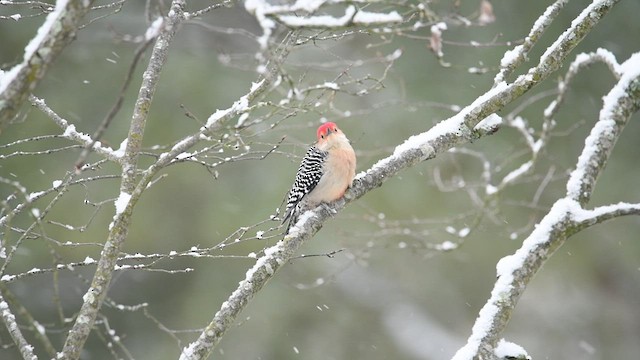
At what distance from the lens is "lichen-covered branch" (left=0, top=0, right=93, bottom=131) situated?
2.10 m

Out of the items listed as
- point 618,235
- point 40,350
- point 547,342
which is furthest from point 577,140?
point 40,350

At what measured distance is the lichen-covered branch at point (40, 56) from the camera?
2.10 metres

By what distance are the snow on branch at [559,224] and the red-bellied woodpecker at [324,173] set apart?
1477 mm

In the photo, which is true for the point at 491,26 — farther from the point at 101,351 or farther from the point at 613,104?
the point at 101,351

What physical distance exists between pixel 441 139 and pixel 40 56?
7.56 ft

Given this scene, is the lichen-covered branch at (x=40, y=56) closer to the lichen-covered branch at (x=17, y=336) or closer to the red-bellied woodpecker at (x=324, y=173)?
the lichen-covered branch at (x=17, y=336)

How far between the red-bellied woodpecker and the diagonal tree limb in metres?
0.63

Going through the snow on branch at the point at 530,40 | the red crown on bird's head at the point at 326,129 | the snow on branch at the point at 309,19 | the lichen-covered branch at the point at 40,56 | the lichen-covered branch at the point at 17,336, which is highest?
the snow on branch at the point at 530,40

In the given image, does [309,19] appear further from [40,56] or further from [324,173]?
[324,173]

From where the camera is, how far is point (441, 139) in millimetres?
3877

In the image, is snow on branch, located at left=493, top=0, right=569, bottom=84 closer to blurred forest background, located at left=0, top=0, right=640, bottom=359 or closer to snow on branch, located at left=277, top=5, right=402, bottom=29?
snow on branch, located at left=277, top=5, right=402, bottom=29

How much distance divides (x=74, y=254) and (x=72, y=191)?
81 centimetres

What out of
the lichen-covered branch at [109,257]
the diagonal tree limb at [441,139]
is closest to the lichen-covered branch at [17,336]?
the lichen-covered branch at [109,257]

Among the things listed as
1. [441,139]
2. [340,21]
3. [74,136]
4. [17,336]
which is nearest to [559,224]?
[441,139]
